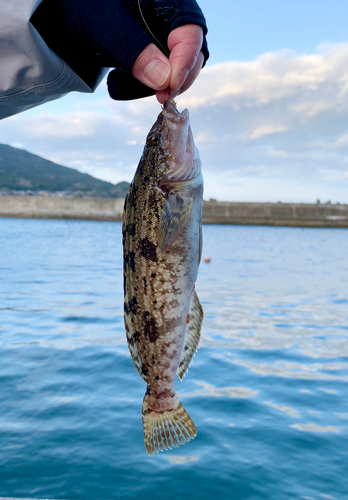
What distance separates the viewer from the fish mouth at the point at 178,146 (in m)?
2.70

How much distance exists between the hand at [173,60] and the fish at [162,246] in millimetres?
325

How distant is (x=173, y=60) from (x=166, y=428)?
2.18 m

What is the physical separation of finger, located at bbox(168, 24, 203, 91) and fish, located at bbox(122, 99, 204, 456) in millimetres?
375

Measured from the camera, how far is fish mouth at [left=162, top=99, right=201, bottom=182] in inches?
106

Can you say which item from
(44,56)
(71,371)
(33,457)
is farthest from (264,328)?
(44,56)

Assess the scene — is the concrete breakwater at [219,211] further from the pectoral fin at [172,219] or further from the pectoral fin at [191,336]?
the pectoral fin at [172,219]

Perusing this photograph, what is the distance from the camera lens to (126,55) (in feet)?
7.64

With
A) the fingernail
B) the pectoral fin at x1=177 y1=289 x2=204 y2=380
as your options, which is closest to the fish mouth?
the fingernail

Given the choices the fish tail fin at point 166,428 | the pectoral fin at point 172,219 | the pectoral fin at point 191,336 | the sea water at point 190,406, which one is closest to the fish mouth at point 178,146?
the pectoral fin at point 172,219

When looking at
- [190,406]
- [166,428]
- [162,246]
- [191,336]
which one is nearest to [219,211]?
[190,406]

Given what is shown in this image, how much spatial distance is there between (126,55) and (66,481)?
4.01m

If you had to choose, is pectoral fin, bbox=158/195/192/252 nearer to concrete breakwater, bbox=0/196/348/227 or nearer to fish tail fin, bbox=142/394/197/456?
fish tail fin, bbox=142/394/197/456

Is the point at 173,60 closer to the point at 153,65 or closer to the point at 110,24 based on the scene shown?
the point at 153,65

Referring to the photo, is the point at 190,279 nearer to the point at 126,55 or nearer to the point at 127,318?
the point at 127,318
